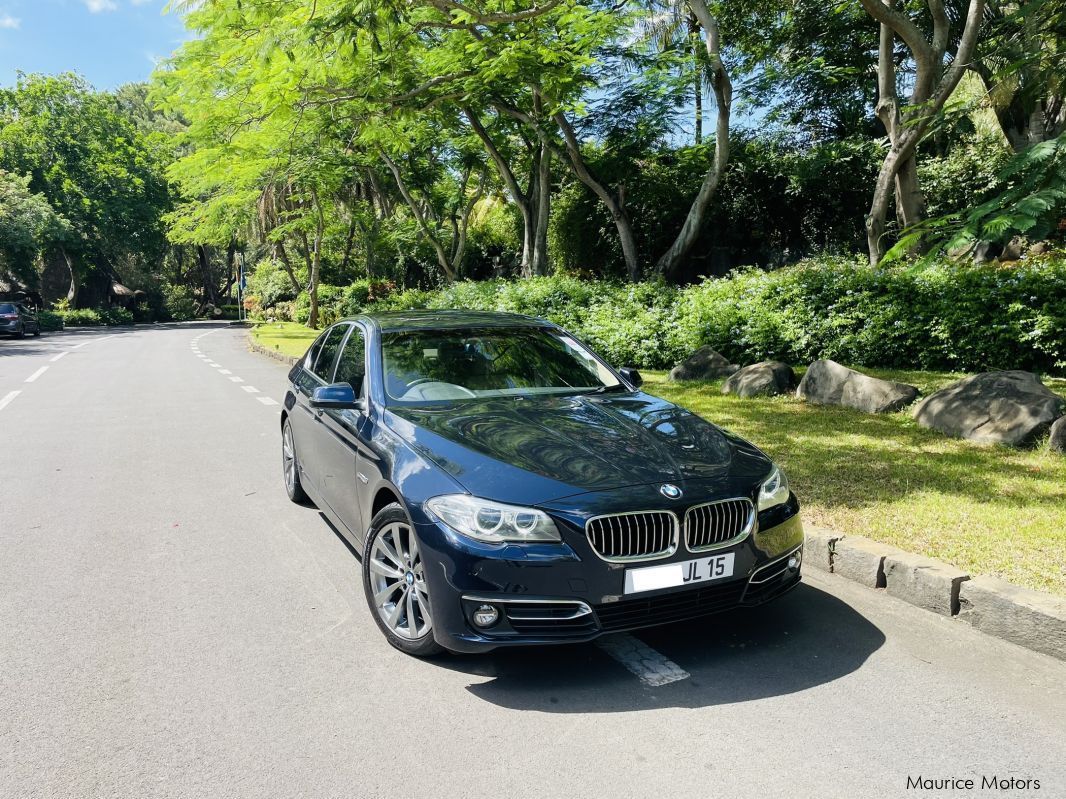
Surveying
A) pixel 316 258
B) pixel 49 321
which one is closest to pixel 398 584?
pixel 316 258

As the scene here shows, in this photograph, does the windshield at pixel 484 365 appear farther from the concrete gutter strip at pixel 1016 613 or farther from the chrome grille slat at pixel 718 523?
the concrete gutter strip at pixel 1016 613

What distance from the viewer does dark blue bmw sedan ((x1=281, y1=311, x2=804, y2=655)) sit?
3287 mm

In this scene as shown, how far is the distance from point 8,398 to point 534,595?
12831 millimetres

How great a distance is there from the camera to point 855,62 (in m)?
20.3

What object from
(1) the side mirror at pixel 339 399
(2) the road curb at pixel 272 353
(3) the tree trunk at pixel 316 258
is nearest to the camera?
(1) the side mirror at pixel 339 399

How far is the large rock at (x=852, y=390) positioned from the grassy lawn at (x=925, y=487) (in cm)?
20

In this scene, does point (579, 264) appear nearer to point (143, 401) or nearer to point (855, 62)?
point (855, 62)

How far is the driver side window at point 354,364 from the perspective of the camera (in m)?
4.84

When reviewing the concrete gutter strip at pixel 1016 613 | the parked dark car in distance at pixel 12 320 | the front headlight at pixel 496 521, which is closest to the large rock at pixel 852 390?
the concrete gutter strip at pixel 1016 613

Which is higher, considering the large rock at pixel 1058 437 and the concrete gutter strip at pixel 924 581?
the large rock at pixel 1058 437

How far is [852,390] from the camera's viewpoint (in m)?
9.26

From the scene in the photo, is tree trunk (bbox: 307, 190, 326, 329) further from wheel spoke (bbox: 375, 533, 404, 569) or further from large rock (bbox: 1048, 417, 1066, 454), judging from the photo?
wheel spoke (bbox: 375, 533, 404, 569)

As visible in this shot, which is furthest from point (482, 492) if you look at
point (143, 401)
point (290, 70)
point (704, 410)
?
point (143, 401)

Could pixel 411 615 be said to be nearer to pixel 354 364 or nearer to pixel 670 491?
pixel 670 491
